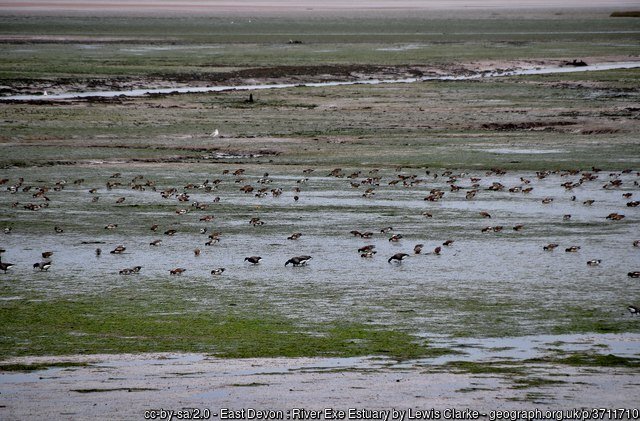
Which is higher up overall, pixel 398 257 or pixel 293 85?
pixel 398 257

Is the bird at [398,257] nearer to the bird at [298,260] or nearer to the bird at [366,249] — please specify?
the bird at [366,249]

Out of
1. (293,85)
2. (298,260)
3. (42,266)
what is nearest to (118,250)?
(42,266)

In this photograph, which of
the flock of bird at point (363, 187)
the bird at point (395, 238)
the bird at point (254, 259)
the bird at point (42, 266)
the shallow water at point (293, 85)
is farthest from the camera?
the shallow water at point (293, 85)

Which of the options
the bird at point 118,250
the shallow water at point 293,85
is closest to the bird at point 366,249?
the bird at point 118,250

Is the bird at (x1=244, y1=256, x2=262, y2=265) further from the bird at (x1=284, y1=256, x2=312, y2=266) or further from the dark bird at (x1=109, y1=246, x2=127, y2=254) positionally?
the dark bird at (x1=109, y1=246, x2=127, y2=254)

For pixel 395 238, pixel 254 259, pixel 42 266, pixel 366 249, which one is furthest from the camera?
pixel 395 238

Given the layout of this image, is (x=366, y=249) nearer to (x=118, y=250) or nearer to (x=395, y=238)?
(x=395, y=238)

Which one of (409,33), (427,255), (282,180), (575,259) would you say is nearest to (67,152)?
(282,180)

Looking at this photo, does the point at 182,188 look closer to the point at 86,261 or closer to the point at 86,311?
the point at 86,261

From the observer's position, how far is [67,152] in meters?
35.0

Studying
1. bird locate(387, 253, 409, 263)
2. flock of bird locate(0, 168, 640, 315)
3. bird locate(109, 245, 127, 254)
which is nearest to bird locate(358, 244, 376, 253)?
flock of bird locate(0, 168, 640, 315)

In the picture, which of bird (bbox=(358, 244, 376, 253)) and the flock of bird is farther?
the flock of bird

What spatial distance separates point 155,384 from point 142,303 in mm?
4458

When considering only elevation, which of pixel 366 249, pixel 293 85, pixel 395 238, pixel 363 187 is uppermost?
pixel 366 249
